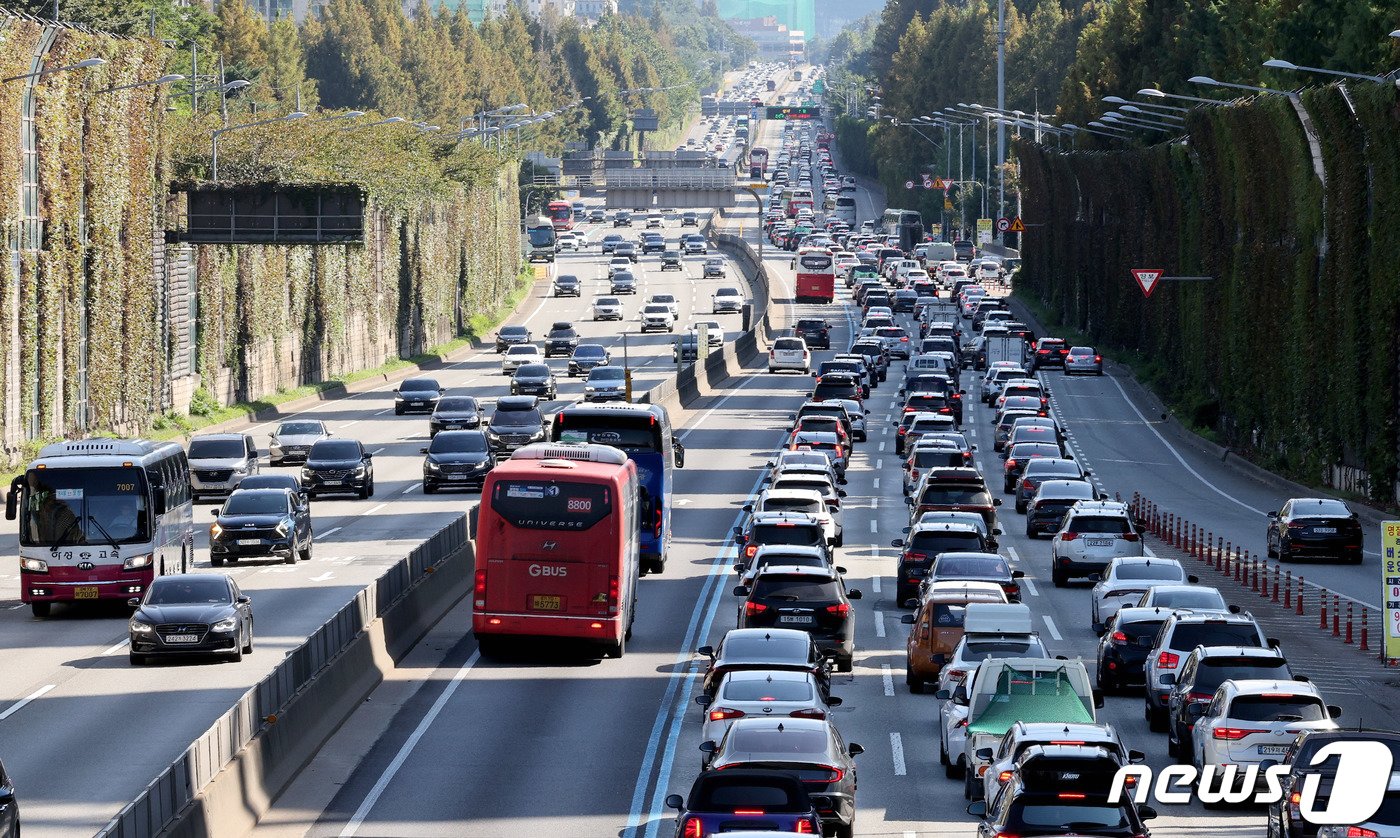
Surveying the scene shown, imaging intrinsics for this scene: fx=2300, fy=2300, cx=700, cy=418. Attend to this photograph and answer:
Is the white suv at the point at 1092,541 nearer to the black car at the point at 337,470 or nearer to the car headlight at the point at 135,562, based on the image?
the car headlight at the point at 135,562

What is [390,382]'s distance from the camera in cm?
10412

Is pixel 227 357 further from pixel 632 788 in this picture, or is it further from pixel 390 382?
pixel 632 788

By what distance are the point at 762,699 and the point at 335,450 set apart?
3559cm

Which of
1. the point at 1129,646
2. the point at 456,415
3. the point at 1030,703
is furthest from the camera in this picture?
the point at 456,415

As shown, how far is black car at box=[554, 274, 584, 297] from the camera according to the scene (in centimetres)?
14925

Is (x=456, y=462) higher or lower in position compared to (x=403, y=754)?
higher

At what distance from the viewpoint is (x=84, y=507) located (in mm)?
39250

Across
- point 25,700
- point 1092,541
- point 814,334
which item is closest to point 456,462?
point 1092,541

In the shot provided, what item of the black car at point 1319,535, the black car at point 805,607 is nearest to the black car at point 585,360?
the black car at point 1319,535

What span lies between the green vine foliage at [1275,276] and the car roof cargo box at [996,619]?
106ft

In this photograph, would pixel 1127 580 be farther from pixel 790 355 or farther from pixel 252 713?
pixel 790 355

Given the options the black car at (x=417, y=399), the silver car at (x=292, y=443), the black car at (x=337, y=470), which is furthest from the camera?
the black car at (x=417, y=399)

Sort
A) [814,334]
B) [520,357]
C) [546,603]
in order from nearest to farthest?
[546,603], [520,357], [814,334]

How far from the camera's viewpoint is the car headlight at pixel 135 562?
39438mm
